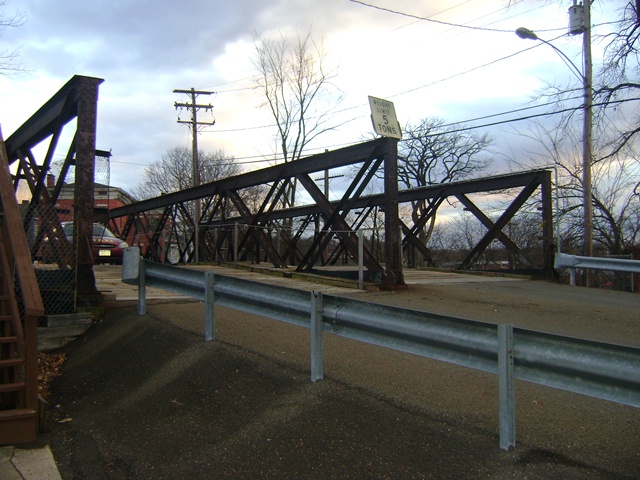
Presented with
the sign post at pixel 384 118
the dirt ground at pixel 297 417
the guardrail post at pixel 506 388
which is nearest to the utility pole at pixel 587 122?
the sign post at pixel 384 118

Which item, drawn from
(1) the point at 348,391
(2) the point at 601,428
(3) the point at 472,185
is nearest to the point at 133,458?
(1) the point at 348,391

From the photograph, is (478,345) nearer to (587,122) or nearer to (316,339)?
(316,339)

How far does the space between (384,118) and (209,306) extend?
22.4 ft

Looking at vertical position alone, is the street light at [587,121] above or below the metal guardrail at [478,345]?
above

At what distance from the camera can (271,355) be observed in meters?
5.45

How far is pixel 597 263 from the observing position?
13.8 m

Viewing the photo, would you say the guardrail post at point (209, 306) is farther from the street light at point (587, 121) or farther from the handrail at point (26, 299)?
the street light at point (587, 121)

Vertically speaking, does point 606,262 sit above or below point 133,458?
above

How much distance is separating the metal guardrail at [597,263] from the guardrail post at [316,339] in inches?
437

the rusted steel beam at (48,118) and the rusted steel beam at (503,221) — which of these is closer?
the rusted steel beam at (48,118)

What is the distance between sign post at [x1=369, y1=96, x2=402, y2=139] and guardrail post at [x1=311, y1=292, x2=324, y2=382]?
6.75 metres

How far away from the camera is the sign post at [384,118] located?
35.7 ft

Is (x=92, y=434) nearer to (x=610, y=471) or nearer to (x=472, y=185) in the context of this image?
(x=610, y=471)

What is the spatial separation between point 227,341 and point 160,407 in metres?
1.49
